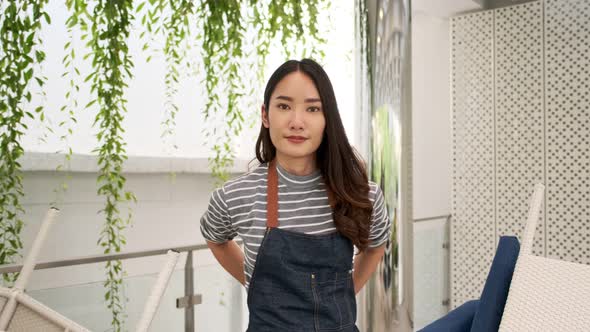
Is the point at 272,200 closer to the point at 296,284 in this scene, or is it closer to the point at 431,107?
the point at 296,284

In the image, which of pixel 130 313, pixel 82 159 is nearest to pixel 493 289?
pixel 130 313

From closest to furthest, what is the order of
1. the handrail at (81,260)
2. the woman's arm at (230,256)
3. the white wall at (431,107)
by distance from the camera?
the woman's arm at (230,256), the handrail at (81,260), the white wall at (431,107)

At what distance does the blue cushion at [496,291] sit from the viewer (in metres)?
1.38

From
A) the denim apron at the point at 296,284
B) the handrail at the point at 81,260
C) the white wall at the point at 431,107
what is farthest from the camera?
the white wall at the point at 431,107

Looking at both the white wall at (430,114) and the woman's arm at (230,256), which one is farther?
the white wall at (430,114)

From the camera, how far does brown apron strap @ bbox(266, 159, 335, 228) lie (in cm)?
142

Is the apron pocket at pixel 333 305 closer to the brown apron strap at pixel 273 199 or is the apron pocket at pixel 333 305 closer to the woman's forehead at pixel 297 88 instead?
the brown apron strap at pixel 273 199

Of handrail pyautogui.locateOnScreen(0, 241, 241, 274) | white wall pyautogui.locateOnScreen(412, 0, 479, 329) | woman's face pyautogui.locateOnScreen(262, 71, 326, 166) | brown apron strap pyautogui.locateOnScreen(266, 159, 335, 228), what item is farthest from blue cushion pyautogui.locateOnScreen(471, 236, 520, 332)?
white wall pyautogui.locateOnScreen(412, 0, 479, 329)

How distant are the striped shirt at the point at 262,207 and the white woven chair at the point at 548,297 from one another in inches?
18.8

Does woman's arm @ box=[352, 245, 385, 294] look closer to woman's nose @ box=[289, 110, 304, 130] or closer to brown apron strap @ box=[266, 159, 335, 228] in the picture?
brown apron strap @ box=[266, 159, 335, 228]

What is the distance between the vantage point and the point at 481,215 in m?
4.65

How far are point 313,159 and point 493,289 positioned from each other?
0.56 metres

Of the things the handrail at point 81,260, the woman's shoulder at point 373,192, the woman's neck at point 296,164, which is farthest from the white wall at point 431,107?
the woman's neck at point 296,164

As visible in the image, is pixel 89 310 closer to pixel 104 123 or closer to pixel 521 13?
pixel 104 123
